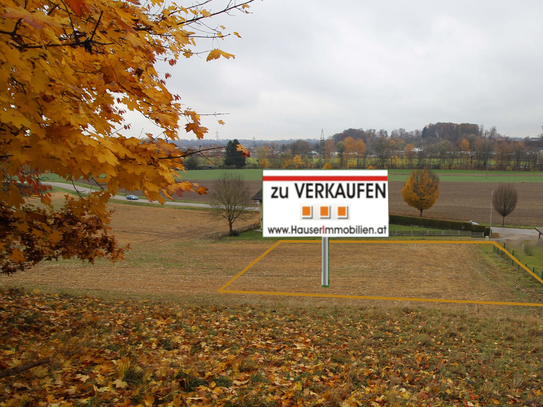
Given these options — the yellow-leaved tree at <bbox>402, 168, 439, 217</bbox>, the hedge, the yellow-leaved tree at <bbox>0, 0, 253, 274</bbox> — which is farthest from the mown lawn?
the yellow-leaved tree at <bbox>402, 168, 439, 217</bbox>

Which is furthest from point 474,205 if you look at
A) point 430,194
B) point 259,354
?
point 259,354

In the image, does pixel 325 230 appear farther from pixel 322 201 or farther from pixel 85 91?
pixel 85 91

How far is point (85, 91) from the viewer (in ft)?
11.1

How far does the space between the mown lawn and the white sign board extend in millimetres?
2140

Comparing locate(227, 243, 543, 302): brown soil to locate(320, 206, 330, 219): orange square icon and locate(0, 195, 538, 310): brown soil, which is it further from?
locate(320, 206, 330, 219): orange square icon

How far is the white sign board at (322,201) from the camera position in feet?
23.2

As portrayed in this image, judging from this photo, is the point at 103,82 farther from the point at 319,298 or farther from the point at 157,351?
the point at 319,298

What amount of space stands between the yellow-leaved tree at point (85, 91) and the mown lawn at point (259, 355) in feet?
6.41

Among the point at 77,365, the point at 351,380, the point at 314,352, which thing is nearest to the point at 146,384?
the point at 77,365

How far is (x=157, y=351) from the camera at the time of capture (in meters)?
5.29

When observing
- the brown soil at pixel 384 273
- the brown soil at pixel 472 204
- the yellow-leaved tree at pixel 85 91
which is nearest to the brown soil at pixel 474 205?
the brown soil at pixel 472 204

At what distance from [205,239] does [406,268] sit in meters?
20.9

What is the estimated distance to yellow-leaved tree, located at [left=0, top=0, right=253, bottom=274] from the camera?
240cm

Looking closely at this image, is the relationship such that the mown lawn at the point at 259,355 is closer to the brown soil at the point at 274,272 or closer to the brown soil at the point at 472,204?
the brown soil at the point at 274,272
